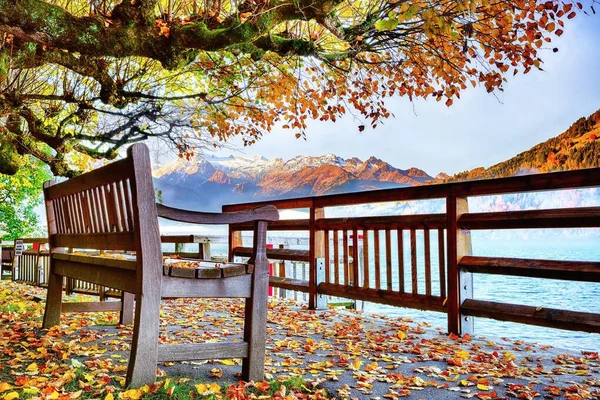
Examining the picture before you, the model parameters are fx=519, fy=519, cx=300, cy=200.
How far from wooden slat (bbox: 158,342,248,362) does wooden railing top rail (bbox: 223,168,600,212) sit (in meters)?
2.11

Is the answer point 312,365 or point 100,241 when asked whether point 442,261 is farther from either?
point 100,241

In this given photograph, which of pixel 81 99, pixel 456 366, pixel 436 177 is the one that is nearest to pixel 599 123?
pixel 436 177

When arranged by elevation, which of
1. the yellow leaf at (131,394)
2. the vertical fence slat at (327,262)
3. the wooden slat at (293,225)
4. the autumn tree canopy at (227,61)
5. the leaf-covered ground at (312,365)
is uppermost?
the autumn tree canopy at (227,61)

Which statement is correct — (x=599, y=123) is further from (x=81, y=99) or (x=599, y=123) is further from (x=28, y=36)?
(x=28, y=36)

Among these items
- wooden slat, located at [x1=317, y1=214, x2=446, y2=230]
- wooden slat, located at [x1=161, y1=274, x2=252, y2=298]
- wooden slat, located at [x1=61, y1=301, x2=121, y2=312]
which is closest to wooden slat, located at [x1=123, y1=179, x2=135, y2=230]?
wooden slat, located at [x1=161, y1=274, x2=252, y2=298]

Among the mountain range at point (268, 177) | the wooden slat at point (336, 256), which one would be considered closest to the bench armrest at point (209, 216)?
the wooden slat at point (336, 256)

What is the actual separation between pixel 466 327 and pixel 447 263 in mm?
504

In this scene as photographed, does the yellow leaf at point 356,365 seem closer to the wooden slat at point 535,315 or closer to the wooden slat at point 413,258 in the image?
the wooden slat at point 535,315

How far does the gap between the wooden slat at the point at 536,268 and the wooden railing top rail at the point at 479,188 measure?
1.61ft

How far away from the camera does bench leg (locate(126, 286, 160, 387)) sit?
235 centimetres

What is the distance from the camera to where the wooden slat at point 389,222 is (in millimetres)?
4164

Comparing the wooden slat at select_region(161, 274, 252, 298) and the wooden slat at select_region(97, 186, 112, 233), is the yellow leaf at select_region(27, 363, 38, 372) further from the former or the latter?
the wooden slat at select_region(161, 274, 252, 298)

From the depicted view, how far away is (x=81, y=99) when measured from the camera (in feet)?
28.2

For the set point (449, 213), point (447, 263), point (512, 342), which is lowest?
point (512, 342)
